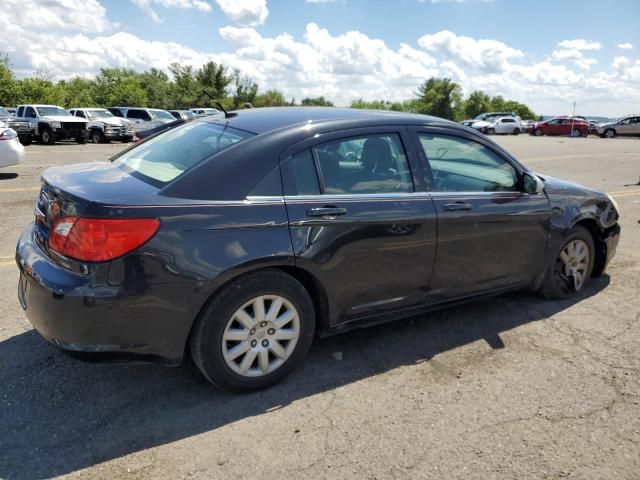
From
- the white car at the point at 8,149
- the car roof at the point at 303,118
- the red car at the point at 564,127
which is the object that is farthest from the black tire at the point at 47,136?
the red car at the point at 564,127

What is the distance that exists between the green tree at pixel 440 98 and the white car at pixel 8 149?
7288 cm

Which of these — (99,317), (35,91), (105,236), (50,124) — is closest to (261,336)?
(99,317)

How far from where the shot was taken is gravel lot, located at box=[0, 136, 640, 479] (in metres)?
2.57

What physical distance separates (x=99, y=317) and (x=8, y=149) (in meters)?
10.3

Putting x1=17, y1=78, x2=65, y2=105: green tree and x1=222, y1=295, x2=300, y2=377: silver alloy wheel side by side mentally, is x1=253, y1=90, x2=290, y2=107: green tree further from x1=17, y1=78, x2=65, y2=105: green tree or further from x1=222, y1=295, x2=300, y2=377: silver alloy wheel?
x1=222, y1=295, x2=300, y2=377: silver alloy wheel

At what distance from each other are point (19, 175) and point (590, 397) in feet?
39.9

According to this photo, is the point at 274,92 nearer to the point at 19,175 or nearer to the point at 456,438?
the point at 19,175

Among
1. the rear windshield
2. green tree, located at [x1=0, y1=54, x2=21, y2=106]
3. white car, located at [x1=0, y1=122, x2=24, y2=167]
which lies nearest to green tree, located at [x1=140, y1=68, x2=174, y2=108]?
green tree, located at [x1=0, y1=54, x2=21, y2=106]

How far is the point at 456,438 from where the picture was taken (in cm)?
279

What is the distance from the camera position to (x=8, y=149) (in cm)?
1108

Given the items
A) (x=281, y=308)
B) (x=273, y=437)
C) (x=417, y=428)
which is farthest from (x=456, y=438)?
(x=281, y=308)

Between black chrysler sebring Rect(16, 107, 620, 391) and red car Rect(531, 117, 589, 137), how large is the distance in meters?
41.7

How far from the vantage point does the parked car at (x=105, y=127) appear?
24.8 meters

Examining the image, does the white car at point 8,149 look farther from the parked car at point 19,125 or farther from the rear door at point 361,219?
the parked car at point 19,125
